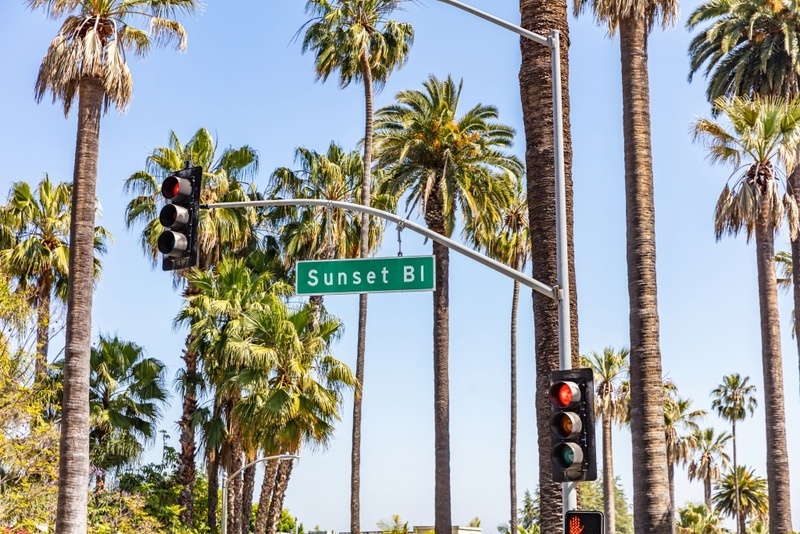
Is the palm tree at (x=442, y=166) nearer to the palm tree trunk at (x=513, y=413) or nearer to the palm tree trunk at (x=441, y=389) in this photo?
the palm tree trunk at (x=441, y=389)

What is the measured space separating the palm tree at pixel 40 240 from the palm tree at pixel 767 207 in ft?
72.1

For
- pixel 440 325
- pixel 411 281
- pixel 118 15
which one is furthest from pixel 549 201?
pixel 440 325

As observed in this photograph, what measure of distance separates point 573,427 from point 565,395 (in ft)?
1.15

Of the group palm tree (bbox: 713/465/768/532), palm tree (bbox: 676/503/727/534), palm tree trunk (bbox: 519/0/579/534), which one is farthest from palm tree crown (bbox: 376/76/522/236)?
palm tree (bbox: 713/465/768/532)

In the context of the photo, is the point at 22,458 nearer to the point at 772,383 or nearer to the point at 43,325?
the point at 43,325

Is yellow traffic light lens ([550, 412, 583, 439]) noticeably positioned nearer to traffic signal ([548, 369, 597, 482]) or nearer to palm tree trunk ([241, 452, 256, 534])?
traffic signal ([548, 369, 597, 482])

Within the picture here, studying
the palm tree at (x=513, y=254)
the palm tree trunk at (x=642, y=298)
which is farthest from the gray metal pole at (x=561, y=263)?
the palm tree at (x=513, y=254)

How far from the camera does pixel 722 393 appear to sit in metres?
86.4

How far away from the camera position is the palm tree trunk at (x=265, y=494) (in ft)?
124

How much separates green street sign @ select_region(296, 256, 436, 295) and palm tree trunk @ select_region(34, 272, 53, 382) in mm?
16128

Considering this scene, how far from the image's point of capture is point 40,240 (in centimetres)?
3969

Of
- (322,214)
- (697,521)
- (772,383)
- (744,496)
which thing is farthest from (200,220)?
Result: (744,496)

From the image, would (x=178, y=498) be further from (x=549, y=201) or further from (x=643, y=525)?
(x=549, y=201)

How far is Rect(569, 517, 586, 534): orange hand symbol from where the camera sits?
1177 cm
